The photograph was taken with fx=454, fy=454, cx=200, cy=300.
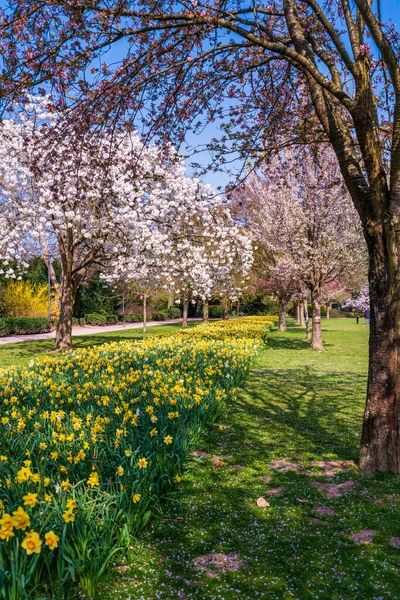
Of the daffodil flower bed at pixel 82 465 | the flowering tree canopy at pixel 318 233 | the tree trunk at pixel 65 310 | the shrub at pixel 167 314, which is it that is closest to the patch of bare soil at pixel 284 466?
the daffodil flower bed at pixel 82 465

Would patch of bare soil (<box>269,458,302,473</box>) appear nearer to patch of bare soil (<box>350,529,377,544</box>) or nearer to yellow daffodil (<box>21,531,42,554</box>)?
patch of bare soil (<box>350,529,377,544</box>)

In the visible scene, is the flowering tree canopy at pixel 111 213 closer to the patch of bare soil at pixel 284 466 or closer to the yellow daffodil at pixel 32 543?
the patch of bare soil at pixel 284 466

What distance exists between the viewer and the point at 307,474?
480 cm

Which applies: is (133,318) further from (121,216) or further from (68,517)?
(68,517)

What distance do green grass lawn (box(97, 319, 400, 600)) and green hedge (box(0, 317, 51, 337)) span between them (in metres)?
22.2

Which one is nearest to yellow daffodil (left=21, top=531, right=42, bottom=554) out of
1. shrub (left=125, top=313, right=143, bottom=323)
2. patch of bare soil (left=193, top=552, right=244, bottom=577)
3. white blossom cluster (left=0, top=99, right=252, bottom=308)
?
patch of bare soil (left=193, top=552, right=244, bottom=577)

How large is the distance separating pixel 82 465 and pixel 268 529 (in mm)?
1538

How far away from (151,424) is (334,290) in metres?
37.7

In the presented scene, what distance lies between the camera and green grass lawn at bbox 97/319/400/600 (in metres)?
2.78

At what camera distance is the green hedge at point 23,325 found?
1010 inches

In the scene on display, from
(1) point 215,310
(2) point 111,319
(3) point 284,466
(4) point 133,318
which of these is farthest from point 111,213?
(1) point 215,310

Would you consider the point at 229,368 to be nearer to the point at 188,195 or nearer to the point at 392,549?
the point at 392,549

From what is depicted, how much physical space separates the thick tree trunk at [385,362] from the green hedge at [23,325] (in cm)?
2412

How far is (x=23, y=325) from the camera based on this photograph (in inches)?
1062
